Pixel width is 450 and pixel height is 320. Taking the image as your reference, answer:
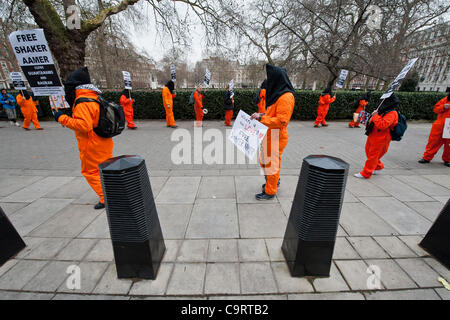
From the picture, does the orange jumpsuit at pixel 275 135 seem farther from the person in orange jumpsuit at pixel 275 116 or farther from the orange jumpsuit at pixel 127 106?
the orange jumpsuit at pixel 127 106

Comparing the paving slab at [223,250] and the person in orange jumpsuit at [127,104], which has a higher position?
the person in orange jumpsuit at [127,104]

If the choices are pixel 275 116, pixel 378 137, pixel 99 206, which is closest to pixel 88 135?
pixel 99 206

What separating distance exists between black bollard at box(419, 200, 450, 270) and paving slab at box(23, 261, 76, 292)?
4215 mm

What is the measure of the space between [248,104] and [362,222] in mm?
9533

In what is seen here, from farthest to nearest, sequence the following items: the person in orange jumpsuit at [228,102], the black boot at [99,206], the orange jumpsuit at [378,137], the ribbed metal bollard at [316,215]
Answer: the person in orange jumpsuit at [228,102] → the orange jumpsuit at [378,137] → the black boot at [99,206] → the ribbed metal bollard at [316,215]

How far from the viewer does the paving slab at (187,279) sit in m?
1.87

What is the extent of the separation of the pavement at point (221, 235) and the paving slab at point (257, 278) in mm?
11

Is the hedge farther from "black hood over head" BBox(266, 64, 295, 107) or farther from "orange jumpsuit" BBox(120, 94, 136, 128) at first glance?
"black hood over head" BBox(266, 64, 295, 107)

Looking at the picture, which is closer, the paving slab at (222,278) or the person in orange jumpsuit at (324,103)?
the paving slab at (222,278)

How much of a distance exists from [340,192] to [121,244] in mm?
2126

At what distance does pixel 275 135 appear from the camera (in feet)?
9.94

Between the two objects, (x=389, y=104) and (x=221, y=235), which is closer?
(x=221, y=235)

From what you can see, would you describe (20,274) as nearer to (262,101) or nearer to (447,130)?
(262,101)

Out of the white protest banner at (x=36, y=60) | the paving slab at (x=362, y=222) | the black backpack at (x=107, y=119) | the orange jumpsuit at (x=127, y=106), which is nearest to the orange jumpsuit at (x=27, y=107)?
the orange jumpsuit at (x=127, y=106)
